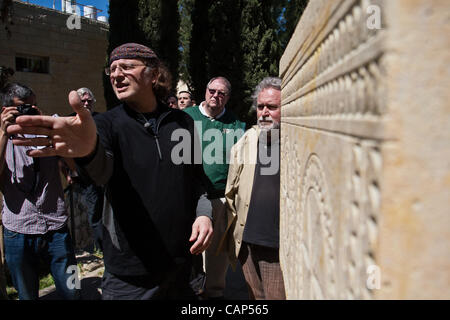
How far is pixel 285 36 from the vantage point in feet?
40.1

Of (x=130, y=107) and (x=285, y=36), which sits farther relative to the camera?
(x=285, y=36)

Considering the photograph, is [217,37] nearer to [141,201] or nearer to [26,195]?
[26,195]

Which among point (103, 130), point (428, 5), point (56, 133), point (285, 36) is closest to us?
point (428, 5)

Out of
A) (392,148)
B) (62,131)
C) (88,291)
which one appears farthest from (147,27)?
(392,148)

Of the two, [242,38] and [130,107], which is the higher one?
[242,38]

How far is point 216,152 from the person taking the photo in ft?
11.4

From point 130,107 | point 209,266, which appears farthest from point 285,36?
point 130,107

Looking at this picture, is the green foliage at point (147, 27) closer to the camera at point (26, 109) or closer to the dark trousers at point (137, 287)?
the camera at point (26, 109)

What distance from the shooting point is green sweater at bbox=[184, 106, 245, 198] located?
11.1ft

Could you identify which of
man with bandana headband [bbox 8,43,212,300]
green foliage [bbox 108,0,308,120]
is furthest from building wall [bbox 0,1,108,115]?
man with bandana headband [bbox 8,43,212,300]

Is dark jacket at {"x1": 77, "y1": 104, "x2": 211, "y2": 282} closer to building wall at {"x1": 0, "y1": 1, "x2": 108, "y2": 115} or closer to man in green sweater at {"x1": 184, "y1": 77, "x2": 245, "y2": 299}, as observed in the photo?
man in green sweater at {"x1": 184, "y1": 77, "x2": 245, "y2": 299}

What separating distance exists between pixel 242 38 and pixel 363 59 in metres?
9.55

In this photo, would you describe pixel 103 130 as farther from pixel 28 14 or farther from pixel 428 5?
pixel 28 14

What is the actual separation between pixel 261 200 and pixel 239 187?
26cm
